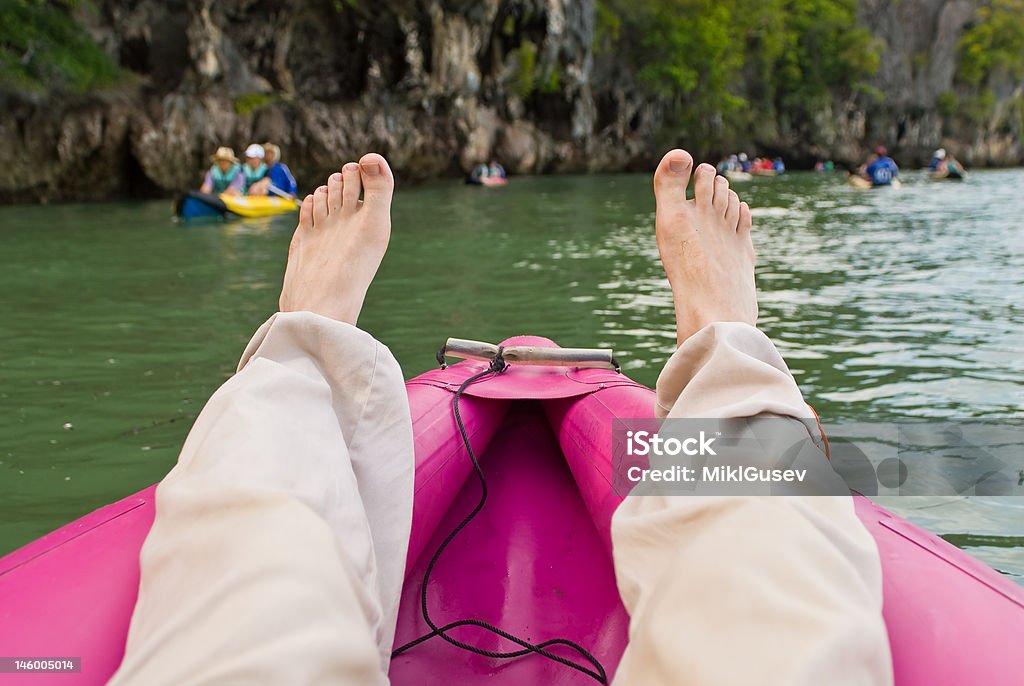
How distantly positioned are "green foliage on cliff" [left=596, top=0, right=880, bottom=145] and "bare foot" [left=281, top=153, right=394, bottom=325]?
21.8 meters

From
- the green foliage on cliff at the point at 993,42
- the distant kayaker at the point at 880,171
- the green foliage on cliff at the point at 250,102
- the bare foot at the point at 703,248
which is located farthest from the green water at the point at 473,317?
the green foliage on cliff at the point at 993,42

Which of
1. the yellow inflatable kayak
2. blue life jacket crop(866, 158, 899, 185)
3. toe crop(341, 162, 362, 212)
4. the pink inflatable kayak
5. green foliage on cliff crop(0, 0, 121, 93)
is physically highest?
green foliage on cliff crop(0, 0, 121, 93)

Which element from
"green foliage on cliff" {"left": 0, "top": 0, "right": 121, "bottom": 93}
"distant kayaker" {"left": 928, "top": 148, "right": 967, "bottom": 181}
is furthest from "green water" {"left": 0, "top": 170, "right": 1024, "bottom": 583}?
"distant kayaker" {"left": 928, "top": 148, "right": 967, "bottom": 181}

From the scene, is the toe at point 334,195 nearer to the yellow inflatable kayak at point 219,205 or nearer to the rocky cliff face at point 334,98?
the yellow inflatable kayak at point 219,205

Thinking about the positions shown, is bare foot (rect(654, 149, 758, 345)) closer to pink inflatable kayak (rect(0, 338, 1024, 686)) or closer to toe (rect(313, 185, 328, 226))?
pink inflatable kayak (rect(0, 338, 1024, 686))

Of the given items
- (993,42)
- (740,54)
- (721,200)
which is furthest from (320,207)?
(993,42)

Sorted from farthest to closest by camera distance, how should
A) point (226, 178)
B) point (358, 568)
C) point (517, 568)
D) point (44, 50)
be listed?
point (44, 50) → point (226, 178) → point (517, 568) → point (358, 568)

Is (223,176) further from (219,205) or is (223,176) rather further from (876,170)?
(876,170)

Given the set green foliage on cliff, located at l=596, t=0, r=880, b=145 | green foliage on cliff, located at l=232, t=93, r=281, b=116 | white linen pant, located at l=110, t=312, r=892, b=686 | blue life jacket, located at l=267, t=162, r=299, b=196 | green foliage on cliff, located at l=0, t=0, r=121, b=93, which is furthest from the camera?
green foliage on cliff, located at l=596, t=0, r=880, b=145

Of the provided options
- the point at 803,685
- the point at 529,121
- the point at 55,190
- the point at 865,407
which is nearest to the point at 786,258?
the point at 865,407

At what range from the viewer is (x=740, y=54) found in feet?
82.8

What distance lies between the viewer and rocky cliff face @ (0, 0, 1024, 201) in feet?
39.0

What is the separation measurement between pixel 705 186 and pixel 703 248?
29cm

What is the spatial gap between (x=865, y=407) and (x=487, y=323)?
170cm
